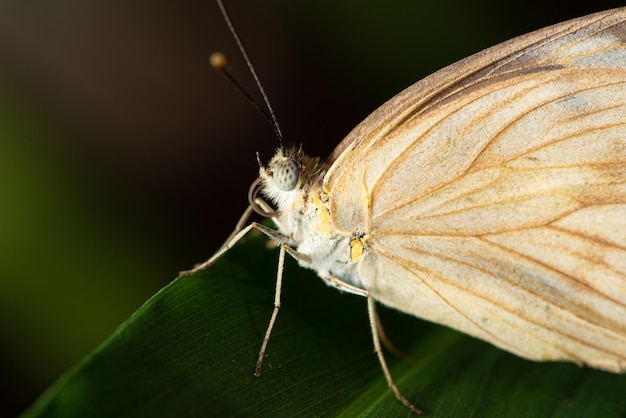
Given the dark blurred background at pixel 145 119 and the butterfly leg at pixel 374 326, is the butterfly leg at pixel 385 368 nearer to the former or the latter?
the butterfly leg at pixel 374 326

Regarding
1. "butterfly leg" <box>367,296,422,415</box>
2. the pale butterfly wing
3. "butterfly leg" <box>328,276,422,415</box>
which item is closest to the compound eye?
the pale butterfly wing

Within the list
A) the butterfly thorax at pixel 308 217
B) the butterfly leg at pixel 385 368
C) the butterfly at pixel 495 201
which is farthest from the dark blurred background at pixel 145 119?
the butterfly leg at pixel 385 368

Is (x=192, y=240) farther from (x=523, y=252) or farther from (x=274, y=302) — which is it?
(x=523, y=252)

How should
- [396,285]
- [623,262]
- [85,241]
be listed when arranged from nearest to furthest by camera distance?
[623,262] < [396,285] < [85,241]

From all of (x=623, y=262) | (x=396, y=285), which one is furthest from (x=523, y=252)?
(x=396, y=285)

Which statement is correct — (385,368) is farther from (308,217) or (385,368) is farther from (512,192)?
(512,192)
